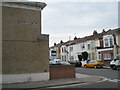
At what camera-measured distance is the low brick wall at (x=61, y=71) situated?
1577cm

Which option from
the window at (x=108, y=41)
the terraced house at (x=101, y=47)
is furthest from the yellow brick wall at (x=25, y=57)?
the window at (x=108, y=41)

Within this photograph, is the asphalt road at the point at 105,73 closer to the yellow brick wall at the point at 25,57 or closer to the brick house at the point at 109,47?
the yellow brick wall at the point at 25,57

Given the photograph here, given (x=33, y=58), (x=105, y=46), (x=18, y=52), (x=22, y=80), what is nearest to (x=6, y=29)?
(x=18, y=52)

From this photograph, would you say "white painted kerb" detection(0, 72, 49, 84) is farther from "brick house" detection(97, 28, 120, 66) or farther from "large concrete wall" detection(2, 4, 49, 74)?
"brick house" detection(97, 28, 120, 66)

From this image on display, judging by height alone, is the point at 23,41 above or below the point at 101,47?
below

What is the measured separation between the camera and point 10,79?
13797mm

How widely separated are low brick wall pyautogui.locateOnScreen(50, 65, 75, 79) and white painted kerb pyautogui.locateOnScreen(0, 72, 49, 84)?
0.80m

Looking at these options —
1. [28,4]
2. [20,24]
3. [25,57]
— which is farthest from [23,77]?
[28,4]

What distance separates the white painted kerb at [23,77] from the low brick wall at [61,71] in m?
0.80

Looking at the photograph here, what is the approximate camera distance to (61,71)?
53.1ft

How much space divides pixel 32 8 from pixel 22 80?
588cm

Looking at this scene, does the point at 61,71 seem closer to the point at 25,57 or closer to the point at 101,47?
the point at 25,57

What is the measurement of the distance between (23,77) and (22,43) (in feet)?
8.75

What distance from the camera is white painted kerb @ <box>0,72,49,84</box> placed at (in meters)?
13.7
